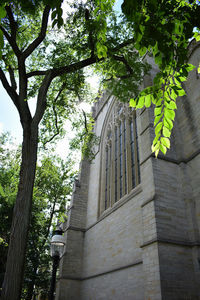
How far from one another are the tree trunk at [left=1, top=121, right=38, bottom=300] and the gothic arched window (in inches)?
269

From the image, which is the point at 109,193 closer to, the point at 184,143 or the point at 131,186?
the point at 131,186

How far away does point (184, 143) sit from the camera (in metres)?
9.45

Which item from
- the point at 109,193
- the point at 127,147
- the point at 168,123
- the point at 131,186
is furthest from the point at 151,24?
the point at 109,193

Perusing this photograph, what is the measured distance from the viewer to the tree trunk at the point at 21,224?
3.89 m

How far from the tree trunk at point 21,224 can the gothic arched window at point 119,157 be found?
6.83m

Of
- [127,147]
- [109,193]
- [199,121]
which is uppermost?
[127,147]

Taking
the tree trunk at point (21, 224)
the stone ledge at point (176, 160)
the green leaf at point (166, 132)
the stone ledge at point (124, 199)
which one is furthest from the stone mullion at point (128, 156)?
the green leaf at point (166, 132)

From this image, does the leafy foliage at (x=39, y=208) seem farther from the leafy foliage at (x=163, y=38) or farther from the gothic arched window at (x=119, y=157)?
the leafy foliage at (x=163, y=38)

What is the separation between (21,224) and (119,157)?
32.6 feet

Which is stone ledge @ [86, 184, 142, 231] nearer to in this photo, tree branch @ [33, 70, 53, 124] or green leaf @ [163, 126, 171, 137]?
tree branch @ [33, 70, 53, 124]

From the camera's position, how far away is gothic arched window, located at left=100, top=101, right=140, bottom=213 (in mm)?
11984

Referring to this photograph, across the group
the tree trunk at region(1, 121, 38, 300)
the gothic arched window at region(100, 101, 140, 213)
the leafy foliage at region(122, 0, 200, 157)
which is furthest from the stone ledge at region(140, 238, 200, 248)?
the leafy foliage at region(122, 0, 200, 157)

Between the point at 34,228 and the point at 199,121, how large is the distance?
1110cm

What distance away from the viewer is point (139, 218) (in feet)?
30.7
